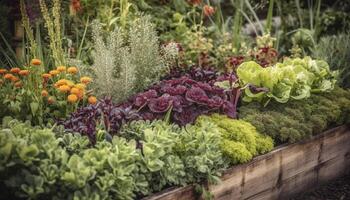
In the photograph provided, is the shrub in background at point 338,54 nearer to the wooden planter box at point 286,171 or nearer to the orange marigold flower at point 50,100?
the wooden planter box at point 286,171

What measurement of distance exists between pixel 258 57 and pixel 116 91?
1589 millimetres

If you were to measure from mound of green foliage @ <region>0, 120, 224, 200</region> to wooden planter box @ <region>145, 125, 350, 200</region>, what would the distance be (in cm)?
12

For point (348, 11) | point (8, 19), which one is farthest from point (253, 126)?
point (348, 11)

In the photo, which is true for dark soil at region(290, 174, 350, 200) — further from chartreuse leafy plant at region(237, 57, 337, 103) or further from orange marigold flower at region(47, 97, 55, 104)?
orange marigold flower at region(47, 97, 55, 104)

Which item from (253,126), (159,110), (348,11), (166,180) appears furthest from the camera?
(348,11)

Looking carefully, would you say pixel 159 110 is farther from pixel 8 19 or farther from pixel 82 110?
pixel 8 19

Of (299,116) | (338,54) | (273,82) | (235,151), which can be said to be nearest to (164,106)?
(235,151)

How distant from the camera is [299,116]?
12.1 feet

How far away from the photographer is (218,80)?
12.7 ft

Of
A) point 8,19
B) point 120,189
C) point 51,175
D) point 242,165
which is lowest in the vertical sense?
point 242,165

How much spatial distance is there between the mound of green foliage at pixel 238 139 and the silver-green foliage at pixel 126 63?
0.64m

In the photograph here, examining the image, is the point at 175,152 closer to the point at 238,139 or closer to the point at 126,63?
the point at 238,139

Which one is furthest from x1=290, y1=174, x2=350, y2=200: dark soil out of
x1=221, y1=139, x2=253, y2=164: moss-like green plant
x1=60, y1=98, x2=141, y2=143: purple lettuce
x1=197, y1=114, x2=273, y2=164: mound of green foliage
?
x1=60, y1=98, x2=141, y2=143: purple lettuce

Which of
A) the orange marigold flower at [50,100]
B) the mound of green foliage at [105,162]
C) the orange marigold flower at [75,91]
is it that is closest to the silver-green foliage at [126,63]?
the orange marigold flower at [50,100]
